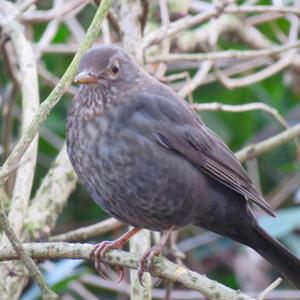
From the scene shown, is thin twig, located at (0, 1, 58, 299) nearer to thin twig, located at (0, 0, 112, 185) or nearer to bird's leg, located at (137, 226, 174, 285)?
bird's leg, located at (137, 226, 174, 285)

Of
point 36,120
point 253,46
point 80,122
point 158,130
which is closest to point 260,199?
point 158,130

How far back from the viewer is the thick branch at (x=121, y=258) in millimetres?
3504

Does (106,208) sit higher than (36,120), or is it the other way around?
(36,120)

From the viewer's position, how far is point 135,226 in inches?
179

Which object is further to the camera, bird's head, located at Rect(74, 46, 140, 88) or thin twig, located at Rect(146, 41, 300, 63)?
thin twig, located at Rect(146, 41, 300, 63)

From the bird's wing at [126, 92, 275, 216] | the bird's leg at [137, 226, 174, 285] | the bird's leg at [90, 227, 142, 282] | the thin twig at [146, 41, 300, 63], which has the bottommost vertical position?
the bird's leg at [90, 227, 142, 282]

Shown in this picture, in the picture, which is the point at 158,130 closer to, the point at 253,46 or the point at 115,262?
the point at 115,262

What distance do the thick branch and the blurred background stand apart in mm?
1377

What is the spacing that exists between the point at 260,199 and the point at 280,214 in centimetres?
103

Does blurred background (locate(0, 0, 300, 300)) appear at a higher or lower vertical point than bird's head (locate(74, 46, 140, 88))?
lower

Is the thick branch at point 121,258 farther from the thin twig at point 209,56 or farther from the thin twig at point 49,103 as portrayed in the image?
the thin twig at point 209,56

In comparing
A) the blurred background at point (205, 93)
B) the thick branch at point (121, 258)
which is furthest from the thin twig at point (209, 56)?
the thick branch at point (121, 258)

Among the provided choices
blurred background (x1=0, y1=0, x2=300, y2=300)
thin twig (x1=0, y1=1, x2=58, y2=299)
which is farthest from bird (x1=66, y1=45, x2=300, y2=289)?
blurred background (x1=0, y1=0, x2=300, y2=300)

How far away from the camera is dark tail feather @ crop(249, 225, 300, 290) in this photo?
4664 millimetres
